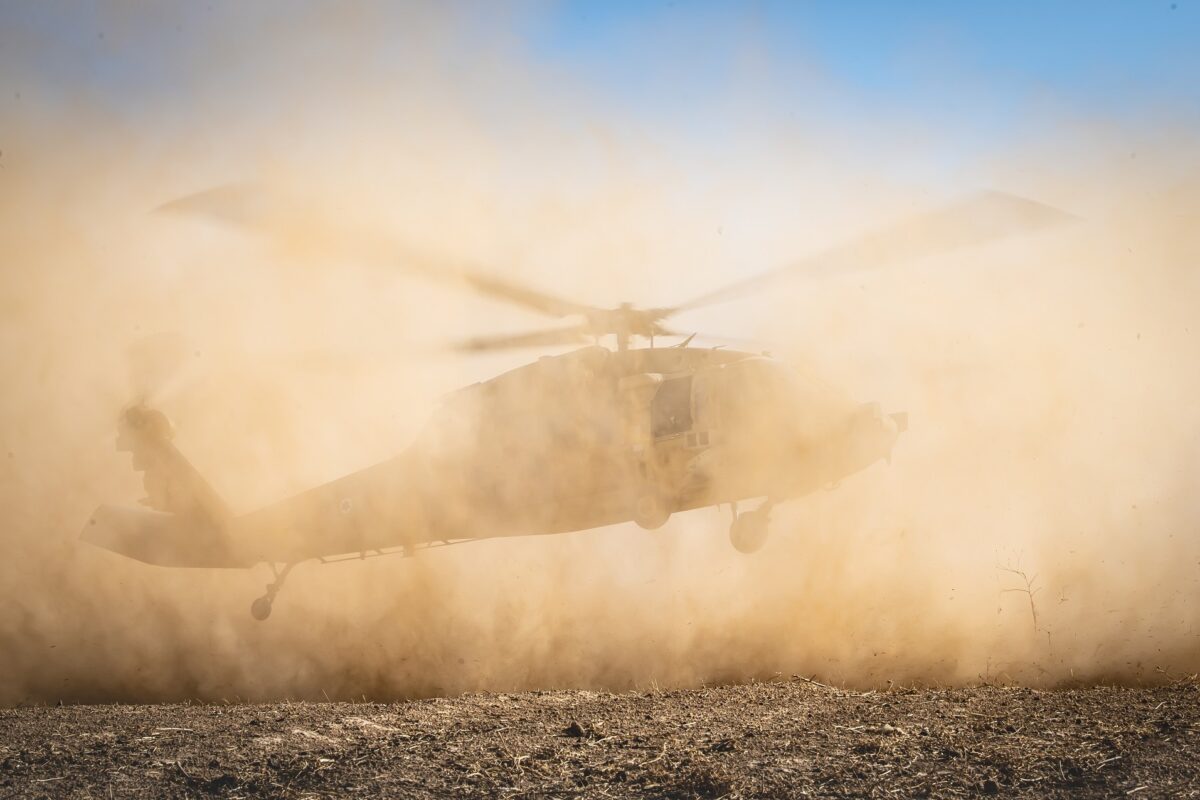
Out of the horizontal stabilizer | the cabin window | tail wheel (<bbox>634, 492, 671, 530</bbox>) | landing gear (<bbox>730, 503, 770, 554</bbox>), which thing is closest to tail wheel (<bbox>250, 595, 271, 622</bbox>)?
the horizontal stabilizer

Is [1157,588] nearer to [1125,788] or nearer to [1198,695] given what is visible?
[1198,695]

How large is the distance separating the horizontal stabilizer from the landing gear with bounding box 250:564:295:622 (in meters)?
0.37

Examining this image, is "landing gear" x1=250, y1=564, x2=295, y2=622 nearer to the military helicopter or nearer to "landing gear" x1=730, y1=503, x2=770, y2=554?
Result: the military helicopter

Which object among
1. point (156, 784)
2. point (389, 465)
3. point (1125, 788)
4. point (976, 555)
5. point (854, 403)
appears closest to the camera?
point (1125, 788)

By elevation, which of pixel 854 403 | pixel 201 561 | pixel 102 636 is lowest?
pixel 102 636

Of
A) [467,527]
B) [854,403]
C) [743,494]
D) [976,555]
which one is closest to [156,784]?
[467,527]

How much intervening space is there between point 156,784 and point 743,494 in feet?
19.6

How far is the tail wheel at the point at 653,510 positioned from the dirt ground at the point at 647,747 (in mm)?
2330

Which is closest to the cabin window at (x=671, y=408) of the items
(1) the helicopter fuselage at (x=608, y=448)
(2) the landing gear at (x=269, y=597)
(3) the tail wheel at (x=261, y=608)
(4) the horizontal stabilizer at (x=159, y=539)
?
(1) the helicopter fuselage at (x=608, y=448)

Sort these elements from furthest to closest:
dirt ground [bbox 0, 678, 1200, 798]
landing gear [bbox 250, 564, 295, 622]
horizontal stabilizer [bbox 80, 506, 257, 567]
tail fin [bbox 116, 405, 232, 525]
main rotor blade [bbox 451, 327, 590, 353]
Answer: tail fin [bbox 116, 405, 232, 525] → horizontal stabilizer [bbox 80, 506, 257, 567] → landing gear [bbox 250, 564, 295, 622] → main rotor blade [bbox 451, 327, 590, 353] → dirt ground [bbox 0, 678, 1200, 798]

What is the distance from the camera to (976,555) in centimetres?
1106

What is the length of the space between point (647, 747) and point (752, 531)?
4.18m

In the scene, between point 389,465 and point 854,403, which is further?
point 389,465

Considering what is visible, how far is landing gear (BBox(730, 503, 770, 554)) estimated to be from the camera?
31.7ft
